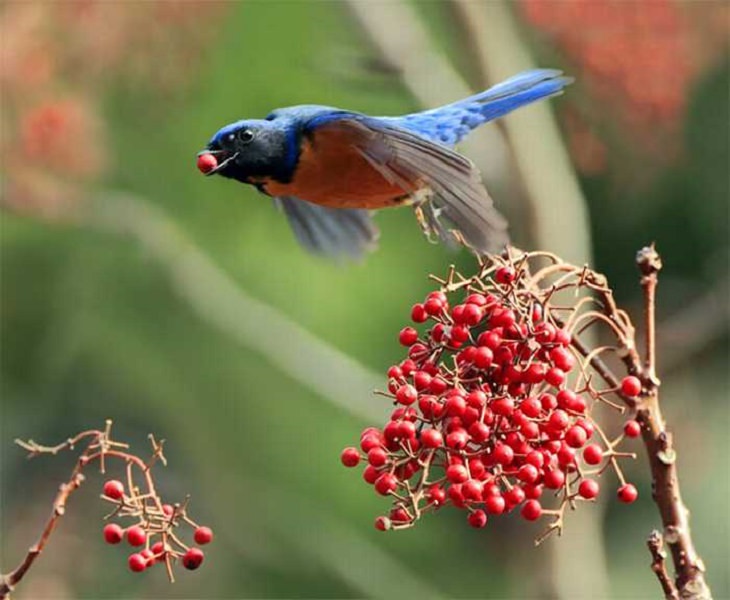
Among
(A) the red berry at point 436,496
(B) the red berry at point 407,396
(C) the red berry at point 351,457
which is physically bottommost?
(A) the red berry at point 436,496

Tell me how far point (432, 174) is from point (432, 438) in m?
1.17

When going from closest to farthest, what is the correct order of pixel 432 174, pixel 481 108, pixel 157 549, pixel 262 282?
pixel 157 549 < pixel 432 174 < pixel 481 108 < pixel 262 282

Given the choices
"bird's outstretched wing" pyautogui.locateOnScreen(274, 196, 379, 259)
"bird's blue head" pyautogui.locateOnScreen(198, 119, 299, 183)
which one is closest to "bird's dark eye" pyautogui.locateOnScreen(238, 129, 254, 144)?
"bird's blue head" pyautogui.locateOnScreen(198, 119, 299, 183)

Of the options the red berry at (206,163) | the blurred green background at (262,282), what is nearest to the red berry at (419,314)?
the red berry at (206,163)

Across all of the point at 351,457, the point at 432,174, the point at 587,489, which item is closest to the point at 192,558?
the point at 351,457

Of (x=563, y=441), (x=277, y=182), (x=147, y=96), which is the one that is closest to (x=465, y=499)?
(x=563, y=441)

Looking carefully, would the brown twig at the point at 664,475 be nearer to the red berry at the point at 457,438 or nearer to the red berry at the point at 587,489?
the red berry at the point at 587,489

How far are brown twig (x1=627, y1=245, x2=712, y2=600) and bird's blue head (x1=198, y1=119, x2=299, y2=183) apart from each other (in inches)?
59.7

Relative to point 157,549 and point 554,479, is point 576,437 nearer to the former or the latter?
point 554,479

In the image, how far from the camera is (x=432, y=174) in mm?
3047

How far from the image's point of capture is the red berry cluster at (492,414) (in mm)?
1979

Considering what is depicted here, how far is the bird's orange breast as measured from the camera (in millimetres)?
3385

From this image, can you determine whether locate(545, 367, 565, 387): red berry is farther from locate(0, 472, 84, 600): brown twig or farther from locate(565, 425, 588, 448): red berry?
locate(0, 472, 84, 600): brown twig

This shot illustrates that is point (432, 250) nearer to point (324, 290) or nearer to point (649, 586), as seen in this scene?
point (324, 290)
